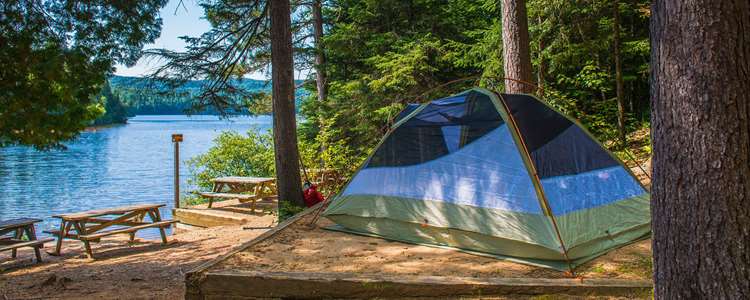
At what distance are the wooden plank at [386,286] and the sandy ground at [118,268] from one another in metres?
0.68

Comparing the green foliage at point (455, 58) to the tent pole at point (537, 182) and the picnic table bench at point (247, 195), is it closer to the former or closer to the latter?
the picnic table bench at point (247, 195)

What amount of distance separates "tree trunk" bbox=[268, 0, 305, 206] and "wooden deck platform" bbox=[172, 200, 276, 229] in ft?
6.03

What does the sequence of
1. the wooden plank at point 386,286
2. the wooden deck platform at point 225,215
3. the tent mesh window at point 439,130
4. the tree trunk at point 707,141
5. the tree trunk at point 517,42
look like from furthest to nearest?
the wooden deck platform at point 225,215
the tree trunk at point 517,42
the tent mesh window at point 439,130
the wooden plank at point 386,286
the tree trunk at point 707,141

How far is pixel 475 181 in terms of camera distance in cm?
500

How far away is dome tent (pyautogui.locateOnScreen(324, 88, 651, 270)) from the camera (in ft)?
15.1

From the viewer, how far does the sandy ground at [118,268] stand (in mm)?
5926

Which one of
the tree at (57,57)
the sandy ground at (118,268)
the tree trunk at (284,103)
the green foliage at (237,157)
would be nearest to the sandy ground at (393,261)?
the sandy ground at (118,268)

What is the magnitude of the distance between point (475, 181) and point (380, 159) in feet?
3.66

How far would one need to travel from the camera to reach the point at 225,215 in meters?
10.8

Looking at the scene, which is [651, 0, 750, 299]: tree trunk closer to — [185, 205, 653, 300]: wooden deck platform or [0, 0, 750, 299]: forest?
[0, 0, 750, 299]: forest

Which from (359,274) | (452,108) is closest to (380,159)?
(452,108)

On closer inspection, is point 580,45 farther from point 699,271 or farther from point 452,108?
point 699,271

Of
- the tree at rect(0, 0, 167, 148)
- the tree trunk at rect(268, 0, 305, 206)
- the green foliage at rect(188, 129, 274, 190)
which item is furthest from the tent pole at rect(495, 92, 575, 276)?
the green foliage at rect(188, 129, 274, 190)

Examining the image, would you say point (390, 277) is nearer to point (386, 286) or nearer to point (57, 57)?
Result: point (386, 286)
